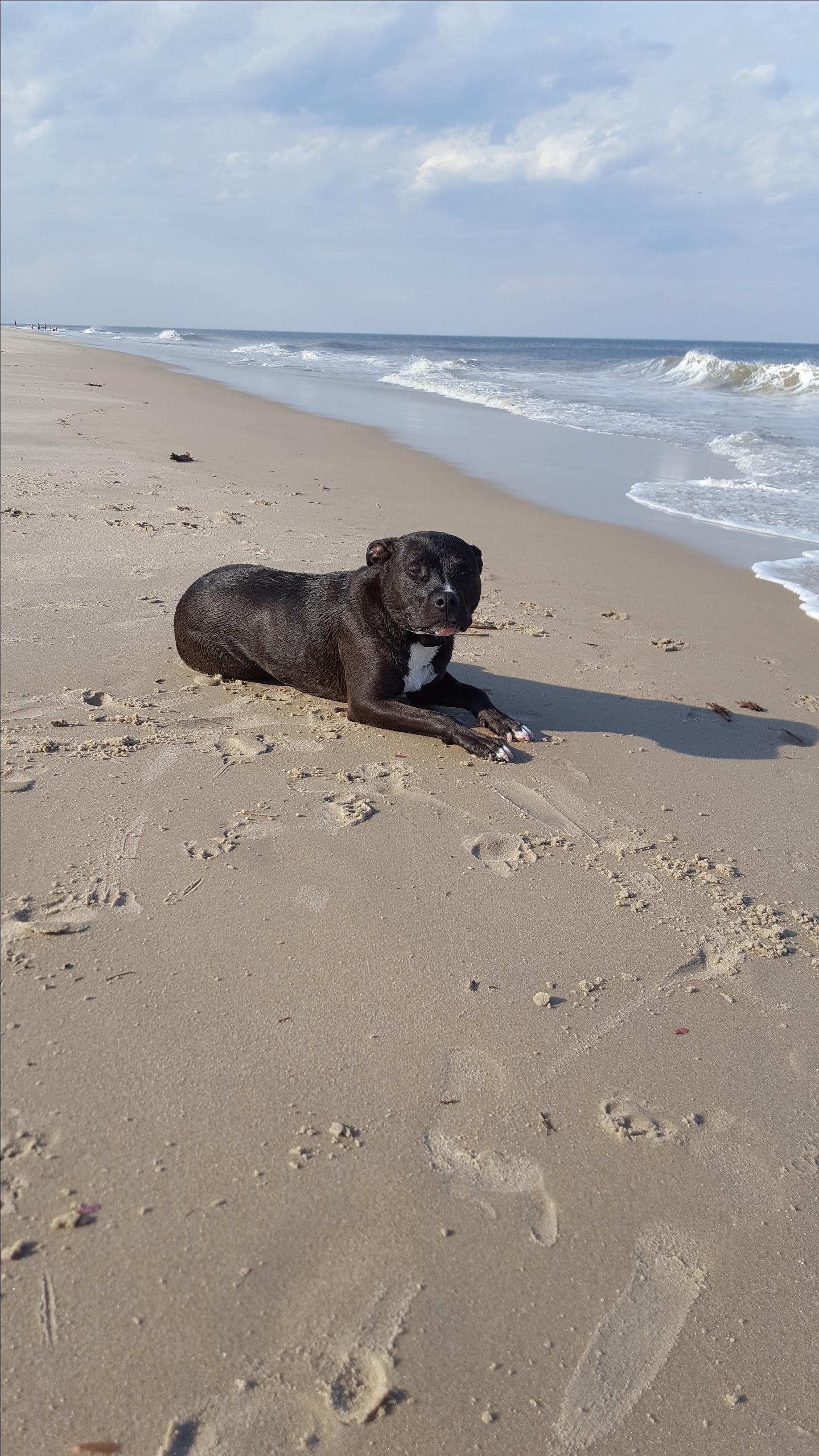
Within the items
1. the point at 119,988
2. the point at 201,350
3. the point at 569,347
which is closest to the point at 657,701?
the point at 119,988

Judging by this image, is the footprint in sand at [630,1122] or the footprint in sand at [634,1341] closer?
the footprint in sand at [634,1341]

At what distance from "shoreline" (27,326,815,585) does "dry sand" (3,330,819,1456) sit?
15.9 feet

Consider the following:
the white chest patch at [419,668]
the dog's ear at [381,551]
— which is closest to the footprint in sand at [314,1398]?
the white chest patch at [419,668]

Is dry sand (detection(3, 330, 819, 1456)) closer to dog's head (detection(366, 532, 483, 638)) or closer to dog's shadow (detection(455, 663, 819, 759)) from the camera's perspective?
dog's shadow (detection(455, 663, 819, 759))

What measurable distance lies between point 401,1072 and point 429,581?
9.26ft

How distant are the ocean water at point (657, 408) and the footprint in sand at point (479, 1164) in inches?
229

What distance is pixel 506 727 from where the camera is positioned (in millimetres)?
5027

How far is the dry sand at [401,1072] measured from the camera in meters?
1.93

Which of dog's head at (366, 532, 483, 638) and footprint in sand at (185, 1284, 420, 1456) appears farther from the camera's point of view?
dog's head at (366, 532, 483, 638)

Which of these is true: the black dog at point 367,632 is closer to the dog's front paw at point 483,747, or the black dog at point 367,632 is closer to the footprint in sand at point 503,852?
the dog's front paw at point 483,747

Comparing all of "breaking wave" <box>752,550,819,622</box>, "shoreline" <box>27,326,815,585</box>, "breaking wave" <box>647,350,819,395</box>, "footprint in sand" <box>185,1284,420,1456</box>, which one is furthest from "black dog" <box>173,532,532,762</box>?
"breaking wave" <box>647,350,819,395</box>

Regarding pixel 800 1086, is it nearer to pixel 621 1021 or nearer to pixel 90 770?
pixel 621 1021

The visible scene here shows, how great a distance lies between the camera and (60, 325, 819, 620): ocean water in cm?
1117

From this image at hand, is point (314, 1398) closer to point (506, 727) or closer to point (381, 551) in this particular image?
point (506, 727)
